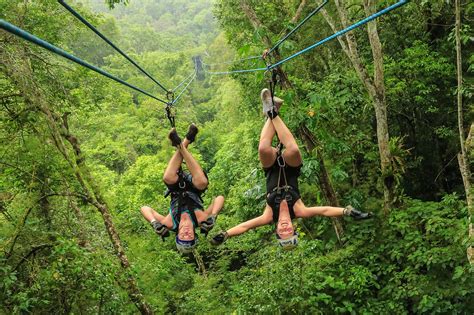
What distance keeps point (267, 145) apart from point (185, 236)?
1.11m

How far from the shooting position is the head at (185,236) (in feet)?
12.1

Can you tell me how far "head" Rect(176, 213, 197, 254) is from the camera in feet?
12.1

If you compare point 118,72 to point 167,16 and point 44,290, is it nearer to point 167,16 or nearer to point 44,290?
point 44,290

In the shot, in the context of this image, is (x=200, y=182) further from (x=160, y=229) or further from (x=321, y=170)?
(x=321, y=170)

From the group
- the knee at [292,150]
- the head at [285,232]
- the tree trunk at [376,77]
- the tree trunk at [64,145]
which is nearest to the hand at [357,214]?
the head at [285,232]

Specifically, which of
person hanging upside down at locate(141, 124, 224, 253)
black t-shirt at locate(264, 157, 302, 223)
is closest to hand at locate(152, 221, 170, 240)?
person hanging upside down at locate(141, 124, 224, 253)

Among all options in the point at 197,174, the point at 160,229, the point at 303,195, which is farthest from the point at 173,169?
the point at 303,195

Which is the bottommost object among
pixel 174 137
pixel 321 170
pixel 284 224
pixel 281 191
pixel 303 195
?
pixel 284 224

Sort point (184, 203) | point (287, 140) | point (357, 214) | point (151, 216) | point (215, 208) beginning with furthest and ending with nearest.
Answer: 1. point (215, 208)
2. point (151, 216)
3. point (184, 203)
4. point (287, 140)
5. point (357, 214)

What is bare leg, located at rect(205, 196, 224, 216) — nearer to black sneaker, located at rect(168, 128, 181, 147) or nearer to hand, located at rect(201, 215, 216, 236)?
hand, located at rect(201, 215, 216, 236)

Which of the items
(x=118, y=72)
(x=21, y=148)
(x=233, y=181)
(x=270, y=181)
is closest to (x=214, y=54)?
(x=118, y=72)

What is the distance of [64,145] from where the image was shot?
6.08 metres

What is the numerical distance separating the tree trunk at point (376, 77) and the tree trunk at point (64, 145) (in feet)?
12.9

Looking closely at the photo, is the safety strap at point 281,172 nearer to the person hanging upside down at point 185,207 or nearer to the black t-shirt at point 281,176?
the black t-shirt at point 281,176
